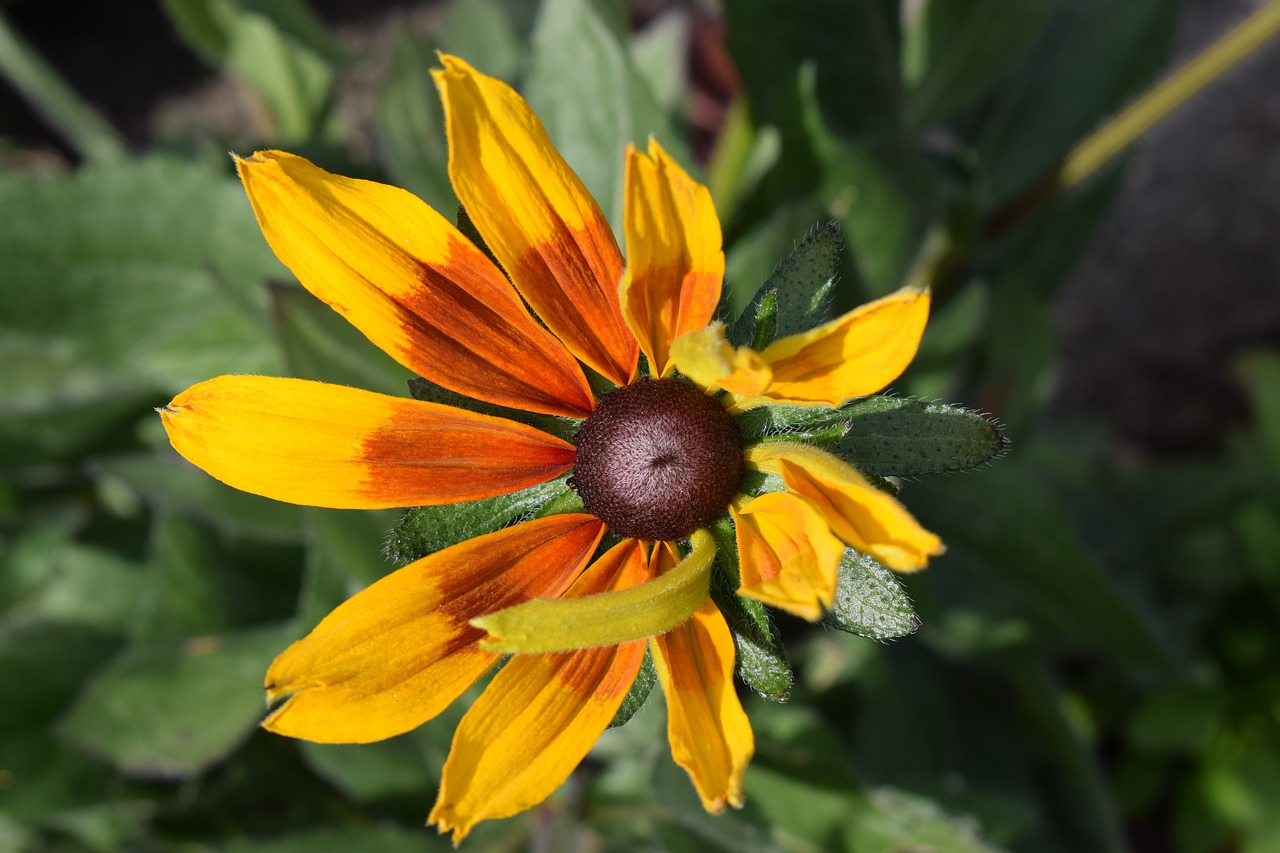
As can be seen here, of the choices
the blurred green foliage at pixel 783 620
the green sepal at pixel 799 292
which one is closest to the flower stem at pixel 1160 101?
the blurred green foliage at pixel 783 620

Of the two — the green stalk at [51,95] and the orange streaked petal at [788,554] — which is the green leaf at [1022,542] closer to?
the orange streaked petal at [788,554]

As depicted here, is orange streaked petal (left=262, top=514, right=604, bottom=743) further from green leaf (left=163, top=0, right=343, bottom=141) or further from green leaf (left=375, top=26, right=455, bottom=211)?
green leaf (left=163, top=0, right=343, bottom=141)

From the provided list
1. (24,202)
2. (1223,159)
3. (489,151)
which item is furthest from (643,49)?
(1223,159)

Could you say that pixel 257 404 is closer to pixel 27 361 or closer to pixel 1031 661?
pixel 27 361

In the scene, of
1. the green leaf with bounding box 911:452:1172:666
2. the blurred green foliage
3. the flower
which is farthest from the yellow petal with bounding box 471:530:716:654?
the green leaf with bounding box 911:452:1172:666

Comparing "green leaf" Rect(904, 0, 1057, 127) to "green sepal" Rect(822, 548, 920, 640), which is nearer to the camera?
"green sepal" Rect(822, 548, 920, 640)

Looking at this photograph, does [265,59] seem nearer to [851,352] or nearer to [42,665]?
[42,665]

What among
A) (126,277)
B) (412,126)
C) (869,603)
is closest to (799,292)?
(869,603)
